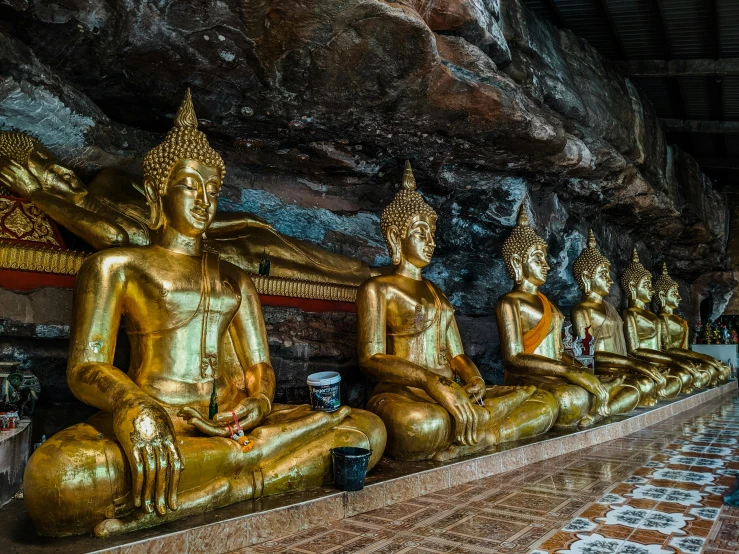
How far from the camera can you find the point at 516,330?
5.28 meters

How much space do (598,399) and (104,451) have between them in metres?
3.75

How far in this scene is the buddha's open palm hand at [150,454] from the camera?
2365mm

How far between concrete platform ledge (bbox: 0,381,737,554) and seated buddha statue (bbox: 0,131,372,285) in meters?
1.63

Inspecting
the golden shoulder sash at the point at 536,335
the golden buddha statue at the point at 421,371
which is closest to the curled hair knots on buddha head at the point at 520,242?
the golden shoulder sash at the point at 536,335

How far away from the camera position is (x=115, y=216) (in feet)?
12.8

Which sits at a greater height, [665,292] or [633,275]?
[633,275]

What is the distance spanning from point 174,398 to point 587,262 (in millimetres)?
5050

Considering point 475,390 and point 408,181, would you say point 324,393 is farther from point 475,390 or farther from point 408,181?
point 408,181

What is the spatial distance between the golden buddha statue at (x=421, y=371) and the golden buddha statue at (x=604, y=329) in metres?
2.24

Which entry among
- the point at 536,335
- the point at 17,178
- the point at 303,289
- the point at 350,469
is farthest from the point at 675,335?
the point at 17,178

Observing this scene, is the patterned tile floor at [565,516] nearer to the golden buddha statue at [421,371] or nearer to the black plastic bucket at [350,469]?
the black plastic bucket at [350,469]

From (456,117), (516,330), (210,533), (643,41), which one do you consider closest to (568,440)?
(516,330)

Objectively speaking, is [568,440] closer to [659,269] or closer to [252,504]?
[252,504]

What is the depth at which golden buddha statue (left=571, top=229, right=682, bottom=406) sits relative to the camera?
640 centimetres
